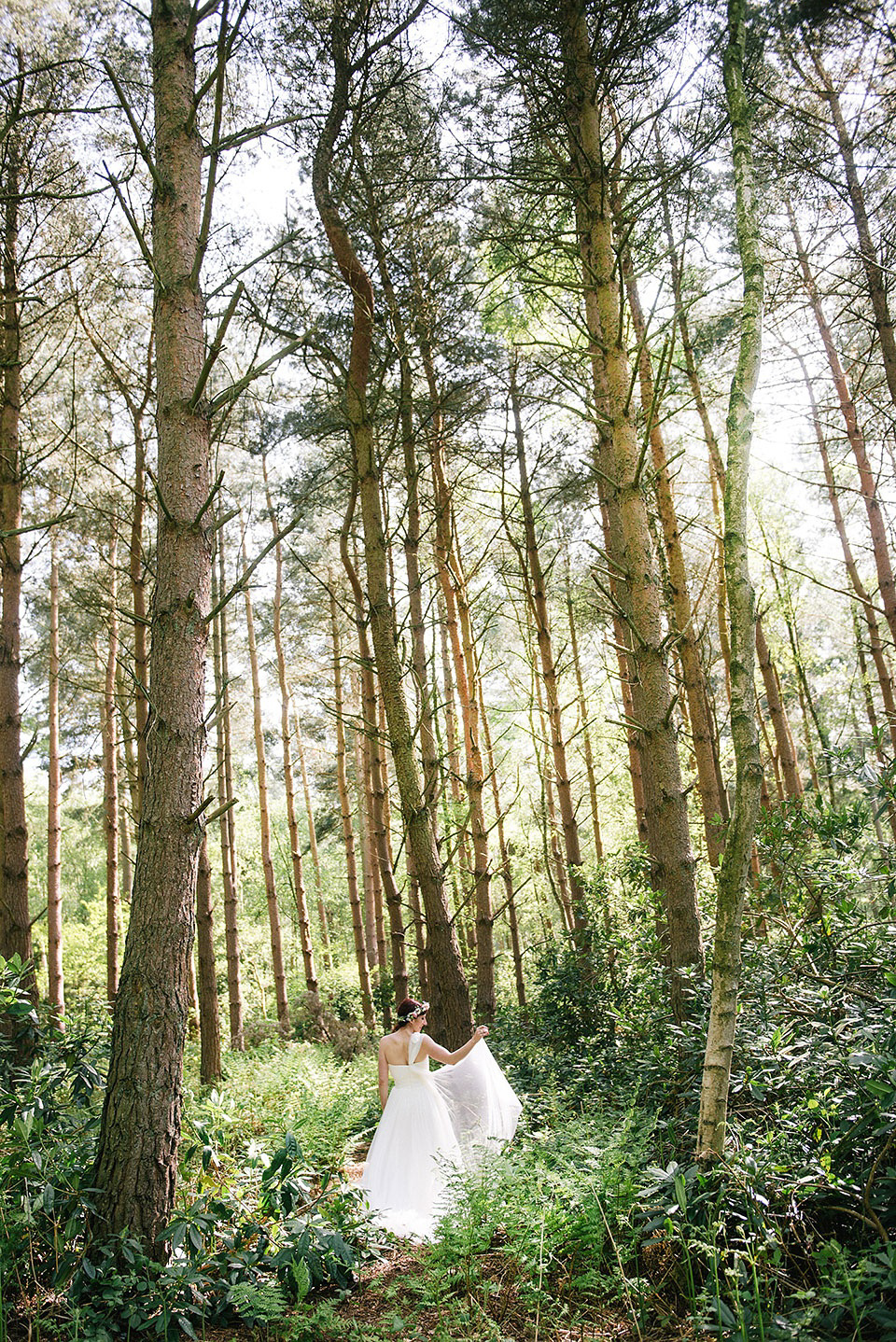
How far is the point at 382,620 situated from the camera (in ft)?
22.6

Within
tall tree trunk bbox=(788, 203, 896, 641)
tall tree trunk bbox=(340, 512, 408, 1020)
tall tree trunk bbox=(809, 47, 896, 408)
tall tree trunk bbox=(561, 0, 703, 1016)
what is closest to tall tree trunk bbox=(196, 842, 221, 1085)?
tall tree trunk bbox=(340, 512, 408, 1020)

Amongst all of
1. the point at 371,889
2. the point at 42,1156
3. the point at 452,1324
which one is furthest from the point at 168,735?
the point at 371,889

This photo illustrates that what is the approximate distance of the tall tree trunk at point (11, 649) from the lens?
20.5ft

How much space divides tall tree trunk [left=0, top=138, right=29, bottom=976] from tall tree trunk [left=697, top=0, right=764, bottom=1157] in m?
5.30

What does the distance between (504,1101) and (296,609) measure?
13809 mm

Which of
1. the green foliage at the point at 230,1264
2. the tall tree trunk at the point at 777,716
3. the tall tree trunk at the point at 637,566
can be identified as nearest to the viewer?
the green foliage at the point at 230,1264

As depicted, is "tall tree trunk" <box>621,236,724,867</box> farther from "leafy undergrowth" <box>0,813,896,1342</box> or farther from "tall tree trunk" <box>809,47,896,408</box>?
"leafy undergrowth" <box>0,813,896,1342</box>

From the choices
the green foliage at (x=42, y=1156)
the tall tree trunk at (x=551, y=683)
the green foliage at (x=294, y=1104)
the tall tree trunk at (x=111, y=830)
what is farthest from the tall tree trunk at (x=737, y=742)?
the tall tree trunk at (x=111, y=830)

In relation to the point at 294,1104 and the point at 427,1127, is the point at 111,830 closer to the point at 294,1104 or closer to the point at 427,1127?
the point at 294,1104

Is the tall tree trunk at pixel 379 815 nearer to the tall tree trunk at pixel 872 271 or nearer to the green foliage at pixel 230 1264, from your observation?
the green foliage at pixel 230 1264

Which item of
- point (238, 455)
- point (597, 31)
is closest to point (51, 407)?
point (238, 455)

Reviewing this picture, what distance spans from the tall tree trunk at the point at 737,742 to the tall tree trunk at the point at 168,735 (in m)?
2.23

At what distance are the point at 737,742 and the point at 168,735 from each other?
2552 mm

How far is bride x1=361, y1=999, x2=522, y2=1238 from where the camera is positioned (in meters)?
4.95
